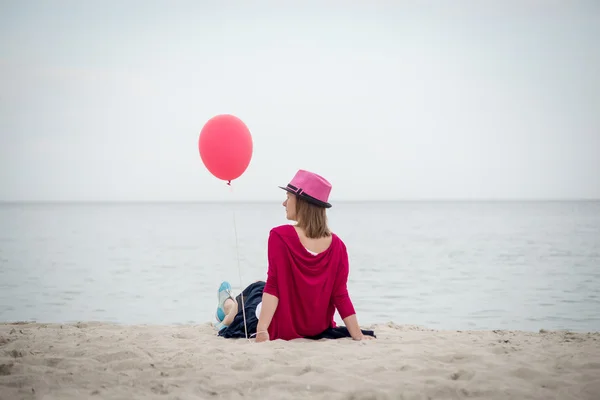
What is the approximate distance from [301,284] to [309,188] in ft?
3.02

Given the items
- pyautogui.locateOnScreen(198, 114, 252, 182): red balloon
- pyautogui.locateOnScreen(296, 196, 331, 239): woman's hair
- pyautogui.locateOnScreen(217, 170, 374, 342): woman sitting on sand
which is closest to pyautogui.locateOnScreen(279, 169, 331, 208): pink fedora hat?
pyautogui.locateOnScreen(217, 170, 374, 342): woman sitting on sand

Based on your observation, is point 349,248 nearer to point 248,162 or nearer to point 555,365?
point 248,162

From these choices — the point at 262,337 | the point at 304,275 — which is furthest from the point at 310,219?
the point at 262,337

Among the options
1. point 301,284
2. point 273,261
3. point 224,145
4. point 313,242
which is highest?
point 224,145

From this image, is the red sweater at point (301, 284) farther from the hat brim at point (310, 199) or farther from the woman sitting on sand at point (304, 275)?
the hat brim at point (310, 199)

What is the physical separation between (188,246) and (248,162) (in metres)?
15.6

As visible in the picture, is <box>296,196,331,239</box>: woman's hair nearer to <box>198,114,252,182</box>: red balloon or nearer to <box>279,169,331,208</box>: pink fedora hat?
<box>279,169,331,208</box>: pink fedora hat

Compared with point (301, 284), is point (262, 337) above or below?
below

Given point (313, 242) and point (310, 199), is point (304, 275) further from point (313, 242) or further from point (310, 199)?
point (310, 199)

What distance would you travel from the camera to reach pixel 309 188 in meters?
4.86

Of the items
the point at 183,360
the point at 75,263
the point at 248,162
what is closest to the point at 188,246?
the point at 75,263

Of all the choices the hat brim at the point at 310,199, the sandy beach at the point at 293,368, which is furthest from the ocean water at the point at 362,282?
the sandy beach at the point at 293,368

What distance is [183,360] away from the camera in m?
4.21

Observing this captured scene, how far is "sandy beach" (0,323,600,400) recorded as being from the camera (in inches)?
137
